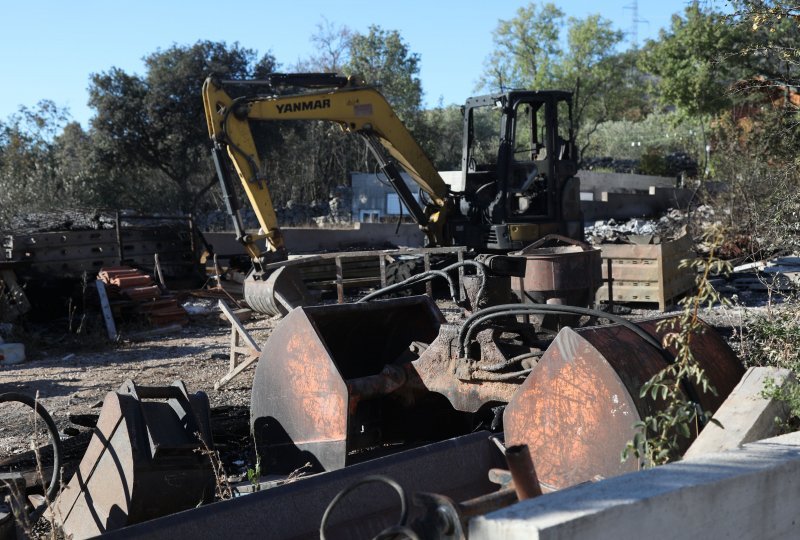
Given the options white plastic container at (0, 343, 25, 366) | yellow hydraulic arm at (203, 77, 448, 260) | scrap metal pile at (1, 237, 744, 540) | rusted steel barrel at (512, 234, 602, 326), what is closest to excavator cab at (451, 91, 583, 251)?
yellow hydraulic arm at (203, 77, 448, 260)

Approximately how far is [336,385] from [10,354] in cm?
718

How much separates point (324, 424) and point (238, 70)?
27662 millimetres

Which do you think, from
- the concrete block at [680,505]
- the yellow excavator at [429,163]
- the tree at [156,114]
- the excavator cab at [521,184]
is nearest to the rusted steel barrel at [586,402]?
the concrete block at [680,505]

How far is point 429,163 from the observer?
15.0m

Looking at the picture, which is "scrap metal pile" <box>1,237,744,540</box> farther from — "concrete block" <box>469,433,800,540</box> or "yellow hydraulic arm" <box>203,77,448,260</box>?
"yellow hydraulic arm" <box>203,77,448,260</box>

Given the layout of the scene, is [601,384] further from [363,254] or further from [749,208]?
[749,208]

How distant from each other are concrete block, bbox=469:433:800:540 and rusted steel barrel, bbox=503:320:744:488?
553mm

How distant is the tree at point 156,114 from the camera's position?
29.0m

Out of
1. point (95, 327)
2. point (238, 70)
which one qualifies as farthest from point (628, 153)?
point (95, 327)

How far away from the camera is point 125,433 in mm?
4219

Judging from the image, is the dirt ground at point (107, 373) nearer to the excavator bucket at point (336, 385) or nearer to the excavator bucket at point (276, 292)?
the excavator bucket at point (276, 292)

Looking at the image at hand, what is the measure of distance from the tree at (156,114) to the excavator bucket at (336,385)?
2448cm

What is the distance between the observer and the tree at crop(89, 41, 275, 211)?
95.0 feet

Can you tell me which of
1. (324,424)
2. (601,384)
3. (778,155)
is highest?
(778,155)
